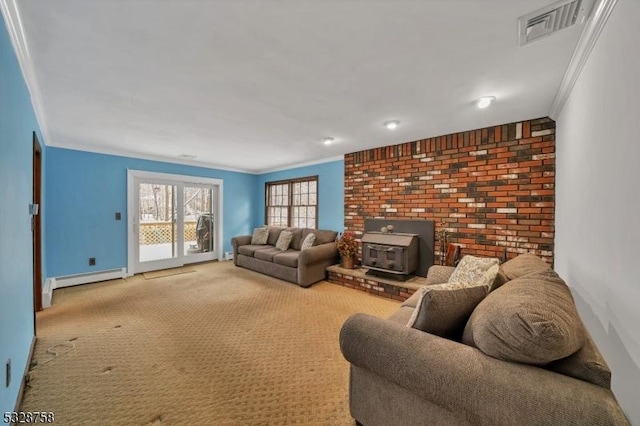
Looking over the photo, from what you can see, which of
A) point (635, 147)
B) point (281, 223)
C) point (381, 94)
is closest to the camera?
point (635, 147)

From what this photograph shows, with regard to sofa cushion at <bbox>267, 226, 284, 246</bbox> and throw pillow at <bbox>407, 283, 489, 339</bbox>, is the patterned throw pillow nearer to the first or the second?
throw pillow at <bbox>407, 283, 489, 339</bbox>

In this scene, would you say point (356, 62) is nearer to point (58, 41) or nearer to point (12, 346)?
point (58, 41)

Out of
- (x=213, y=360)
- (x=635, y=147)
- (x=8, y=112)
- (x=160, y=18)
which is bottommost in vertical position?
(x=213, y=360)

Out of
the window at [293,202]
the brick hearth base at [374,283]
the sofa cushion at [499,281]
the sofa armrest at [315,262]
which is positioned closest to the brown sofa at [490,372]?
the sofa cushion at [499,281]

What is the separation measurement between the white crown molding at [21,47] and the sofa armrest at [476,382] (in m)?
2.51

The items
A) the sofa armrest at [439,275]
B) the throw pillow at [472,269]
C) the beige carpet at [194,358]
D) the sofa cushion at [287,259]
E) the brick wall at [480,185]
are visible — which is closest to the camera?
the beige carpet at [194,358]

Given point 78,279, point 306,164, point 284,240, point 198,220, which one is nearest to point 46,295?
point 78,279

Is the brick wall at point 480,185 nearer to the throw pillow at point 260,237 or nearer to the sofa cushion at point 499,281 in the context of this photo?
the sofa cushion at point 499,281

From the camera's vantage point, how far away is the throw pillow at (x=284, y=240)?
509 centimetres

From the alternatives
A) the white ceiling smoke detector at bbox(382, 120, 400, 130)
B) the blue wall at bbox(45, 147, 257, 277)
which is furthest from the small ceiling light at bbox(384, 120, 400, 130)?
the blue wall at bbox(45, 147, 257, 277)

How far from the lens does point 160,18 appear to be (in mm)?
1411

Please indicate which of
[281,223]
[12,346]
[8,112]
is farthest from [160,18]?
[281,223]

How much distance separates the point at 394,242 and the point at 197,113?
3.06m

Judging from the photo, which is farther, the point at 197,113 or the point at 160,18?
the point at 197,113
